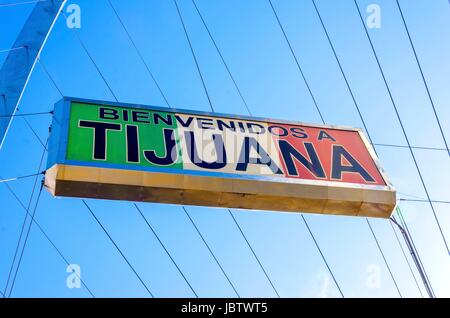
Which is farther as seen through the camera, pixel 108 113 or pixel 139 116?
pixel 139 116

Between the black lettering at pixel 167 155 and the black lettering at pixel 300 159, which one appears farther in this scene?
the black lettering at pixel 300 159

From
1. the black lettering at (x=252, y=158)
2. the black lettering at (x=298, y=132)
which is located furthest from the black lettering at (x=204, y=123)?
the black lettering at (x=298, y=132)

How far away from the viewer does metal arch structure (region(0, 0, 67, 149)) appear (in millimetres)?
9398

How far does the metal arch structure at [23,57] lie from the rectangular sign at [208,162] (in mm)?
1508

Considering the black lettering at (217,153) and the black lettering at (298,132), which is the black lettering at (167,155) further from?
the black lettering at (298,132)

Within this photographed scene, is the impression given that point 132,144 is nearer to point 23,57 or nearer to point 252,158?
point 252,158

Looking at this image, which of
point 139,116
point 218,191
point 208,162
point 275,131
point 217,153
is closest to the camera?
point 218,191

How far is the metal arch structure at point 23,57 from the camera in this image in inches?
370

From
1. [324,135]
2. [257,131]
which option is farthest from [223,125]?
[324,135]

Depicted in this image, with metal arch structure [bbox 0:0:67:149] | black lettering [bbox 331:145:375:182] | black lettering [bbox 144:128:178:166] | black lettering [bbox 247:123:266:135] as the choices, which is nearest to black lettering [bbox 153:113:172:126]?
black lettering [bbox 144:128:178:166]

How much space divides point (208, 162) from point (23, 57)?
4.54 metres

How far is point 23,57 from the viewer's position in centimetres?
1036

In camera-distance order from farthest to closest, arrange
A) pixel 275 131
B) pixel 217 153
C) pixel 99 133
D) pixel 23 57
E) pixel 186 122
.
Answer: pixel 23 57
pixel 275 131
pixel 186 122
pixel 217 153
pixel 99 133
